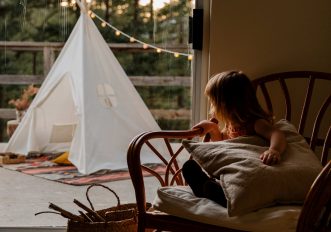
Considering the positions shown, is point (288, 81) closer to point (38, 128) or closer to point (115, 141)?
point (115, 141)

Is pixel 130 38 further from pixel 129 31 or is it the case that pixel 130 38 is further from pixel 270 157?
pixel 270 157

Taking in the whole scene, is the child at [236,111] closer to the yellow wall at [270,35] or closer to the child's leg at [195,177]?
the child's leg at [195,177]

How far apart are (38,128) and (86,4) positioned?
1.98m

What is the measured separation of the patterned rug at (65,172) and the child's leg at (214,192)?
7.62ft

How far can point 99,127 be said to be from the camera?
183 inches

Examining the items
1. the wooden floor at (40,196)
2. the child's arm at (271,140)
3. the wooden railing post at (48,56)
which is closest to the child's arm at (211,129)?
the child's arm at (271,140)

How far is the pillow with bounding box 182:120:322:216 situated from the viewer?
69.5 inches

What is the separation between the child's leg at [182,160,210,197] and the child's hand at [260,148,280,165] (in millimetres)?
202

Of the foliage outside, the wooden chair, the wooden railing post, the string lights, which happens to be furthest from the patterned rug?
the wooden chair

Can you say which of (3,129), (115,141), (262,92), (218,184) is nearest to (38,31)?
(3,129)

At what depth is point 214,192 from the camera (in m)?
1.89

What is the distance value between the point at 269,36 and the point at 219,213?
3.09 ft

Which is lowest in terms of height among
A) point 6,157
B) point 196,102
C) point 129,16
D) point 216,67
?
point 6,157

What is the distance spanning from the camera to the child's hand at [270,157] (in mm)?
1861
